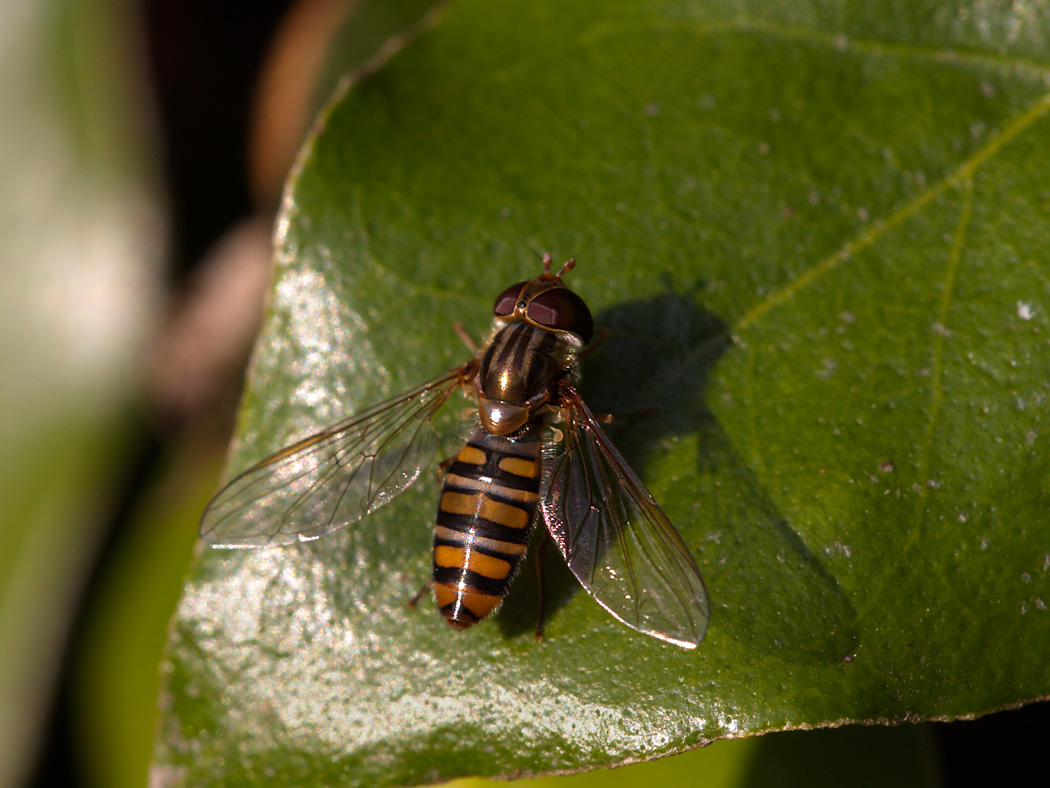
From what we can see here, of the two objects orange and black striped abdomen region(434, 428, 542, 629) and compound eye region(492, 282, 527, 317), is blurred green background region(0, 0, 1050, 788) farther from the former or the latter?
compound eye region(492, 282, 527, 317)

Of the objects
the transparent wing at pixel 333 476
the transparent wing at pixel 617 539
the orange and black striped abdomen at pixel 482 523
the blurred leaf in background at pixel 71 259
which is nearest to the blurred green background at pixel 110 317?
the blurred leaf in background at pixel 71 259

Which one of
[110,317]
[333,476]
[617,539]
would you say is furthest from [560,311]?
[110,317]

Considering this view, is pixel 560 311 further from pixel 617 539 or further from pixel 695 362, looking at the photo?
pixel 617 539

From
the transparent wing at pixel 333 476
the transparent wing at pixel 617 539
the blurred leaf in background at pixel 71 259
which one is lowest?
the transparent wing at pixel 617 539

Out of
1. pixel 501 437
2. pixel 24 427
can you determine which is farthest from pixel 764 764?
pixel 24 427

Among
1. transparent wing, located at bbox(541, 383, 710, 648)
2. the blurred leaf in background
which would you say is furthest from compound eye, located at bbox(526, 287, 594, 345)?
the blurred leaf in background

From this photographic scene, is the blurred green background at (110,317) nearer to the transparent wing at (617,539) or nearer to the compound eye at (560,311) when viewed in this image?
the transparent wing at (617,539)
